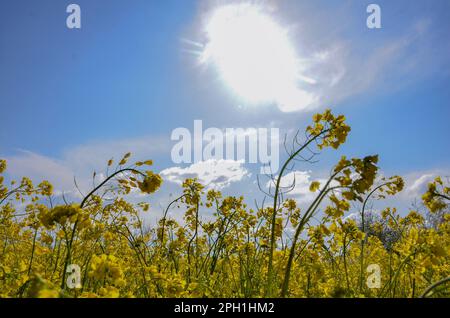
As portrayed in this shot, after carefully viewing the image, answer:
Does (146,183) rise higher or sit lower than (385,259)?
higher

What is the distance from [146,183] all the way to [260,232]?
2.74m

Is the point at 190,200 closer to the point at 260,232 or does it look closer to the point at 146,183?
the point at 260,232

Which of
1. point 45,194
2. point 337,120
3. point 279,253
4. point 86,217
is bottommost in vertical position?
point 279,253

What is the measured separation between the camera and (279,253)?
3674mm

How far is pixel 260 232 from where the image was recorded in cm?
504

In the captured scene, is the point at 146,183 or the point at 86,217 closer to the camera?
the point at 86,217

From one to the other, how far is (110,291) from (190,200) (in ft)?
9.27

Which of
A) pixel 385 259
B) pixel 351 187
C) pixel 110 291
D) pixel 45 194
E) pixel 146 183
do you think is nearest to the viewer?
pixel 110 291

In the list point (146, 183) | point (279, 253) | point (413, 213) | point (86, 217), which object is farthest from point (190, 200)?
point (413, 213)
